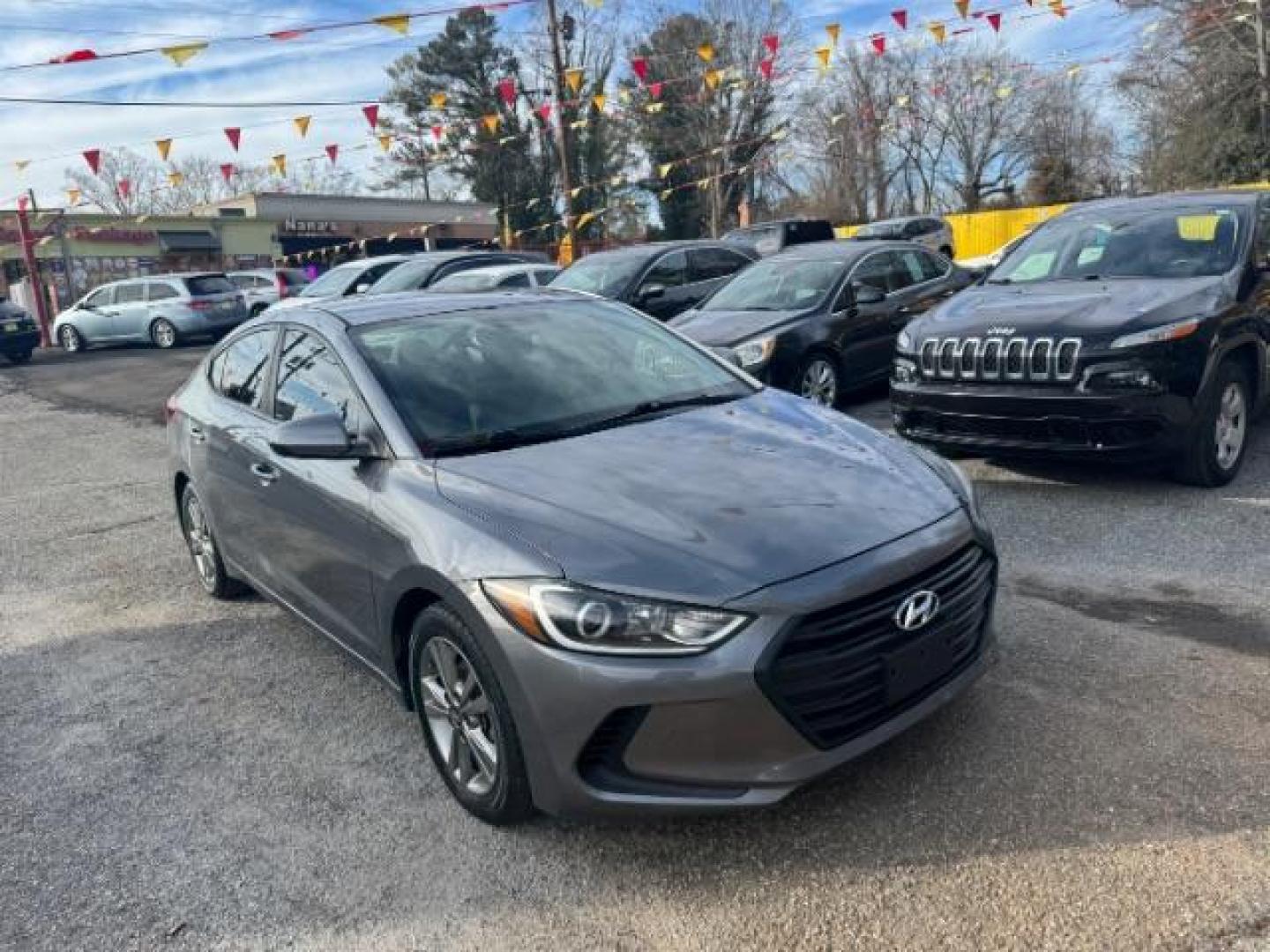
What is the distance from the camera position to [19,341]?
68.6 feet

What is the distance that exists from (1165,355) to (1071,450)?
2.20ft

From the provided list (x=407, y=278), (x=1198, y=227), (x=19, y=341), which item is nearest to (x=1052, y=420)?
(x=1198, y=227)

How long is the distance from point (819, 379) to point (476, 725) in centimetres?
Answer: 607

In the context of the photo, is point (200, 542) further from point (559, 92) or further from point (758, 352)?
point (559, 92)

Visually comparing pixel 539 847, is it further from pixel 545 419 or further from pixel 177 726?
pixel 177 726

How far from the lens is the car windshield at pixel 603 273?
10891mm

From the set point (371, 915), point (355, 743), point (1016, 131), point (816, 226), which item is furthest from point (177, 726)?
point (1016, 131)

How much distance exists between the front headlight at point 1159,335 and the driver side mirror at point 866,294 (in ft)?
11.4

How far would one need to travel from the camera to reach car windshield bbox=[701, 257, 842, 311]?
8.79 meters

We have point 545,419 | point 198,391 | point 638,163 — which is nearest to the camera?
point 545,419

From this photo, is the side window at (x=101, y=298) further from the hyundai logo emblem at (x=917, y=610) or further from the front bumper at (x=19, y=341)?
the hyundai logo emblem at (x=917, y=610)

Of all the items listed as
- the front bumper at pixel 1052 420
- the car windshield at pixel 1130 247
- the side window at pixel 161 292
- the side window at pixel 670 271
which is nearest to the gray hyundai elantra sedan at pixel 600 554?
the front bumper at pixel 1052 420

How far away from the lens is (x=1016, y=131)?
52750 millimetres

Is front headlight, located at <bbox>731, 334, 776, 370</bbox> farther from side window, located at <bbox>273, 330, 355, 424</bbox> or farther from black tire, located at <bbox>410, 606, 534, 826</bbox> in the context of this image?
black tire, located at <bbox>410, 606, 534, 826</bbox>
